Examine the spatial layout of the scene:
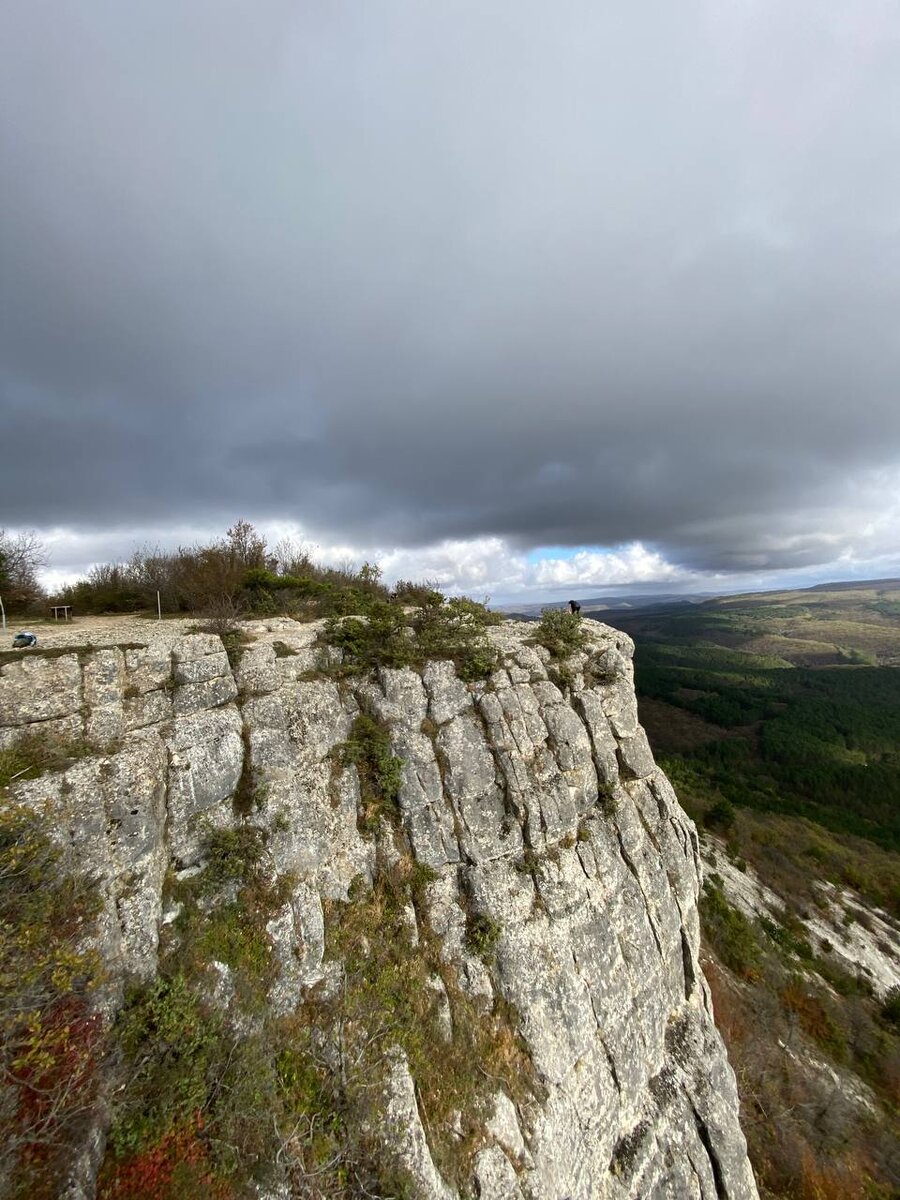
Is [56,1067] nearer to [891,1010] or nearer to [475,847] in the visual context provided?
[475,847]

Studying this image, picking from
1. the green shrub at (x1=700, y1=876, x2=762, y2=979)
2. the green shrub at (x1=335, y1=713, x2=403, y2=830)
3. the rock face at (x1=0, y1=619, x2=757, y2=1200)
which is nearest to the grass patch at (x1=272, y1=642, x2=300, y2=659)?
the rock face at (x1=0, y1=619, x2=757, y2=1200)

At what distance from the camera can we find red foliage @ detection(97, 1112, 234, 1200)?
7953 mm

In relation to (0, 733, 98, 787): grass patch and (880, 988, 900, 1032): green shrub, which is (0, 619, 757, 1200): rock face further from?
(880, 988, 900, 1032): green shrub

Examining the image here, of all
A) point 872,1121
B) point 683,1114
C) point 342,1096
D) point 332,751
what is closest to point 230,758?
point 332,751

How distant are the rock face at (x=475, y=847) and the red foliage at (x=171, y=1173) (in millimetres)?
624

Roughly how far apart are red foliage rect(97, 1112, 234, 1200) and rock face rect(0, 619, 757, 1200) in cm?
62

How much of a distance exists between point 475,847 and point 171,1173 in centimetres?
935

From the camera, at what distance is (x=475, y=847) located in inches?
574

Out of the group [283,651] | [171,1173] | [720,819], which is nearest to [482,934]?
[171,1173]

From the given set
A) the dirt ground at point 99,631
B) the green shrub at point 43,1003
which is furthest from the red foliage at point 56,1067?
the dirt ground at point 99,631

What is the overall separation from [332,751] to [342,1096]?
8.09 metres

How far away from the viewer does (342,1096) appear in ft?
32.9

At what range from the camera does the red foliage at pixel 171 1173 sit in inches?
313

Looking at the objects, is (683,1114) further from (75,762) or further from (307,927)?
(75,762)
